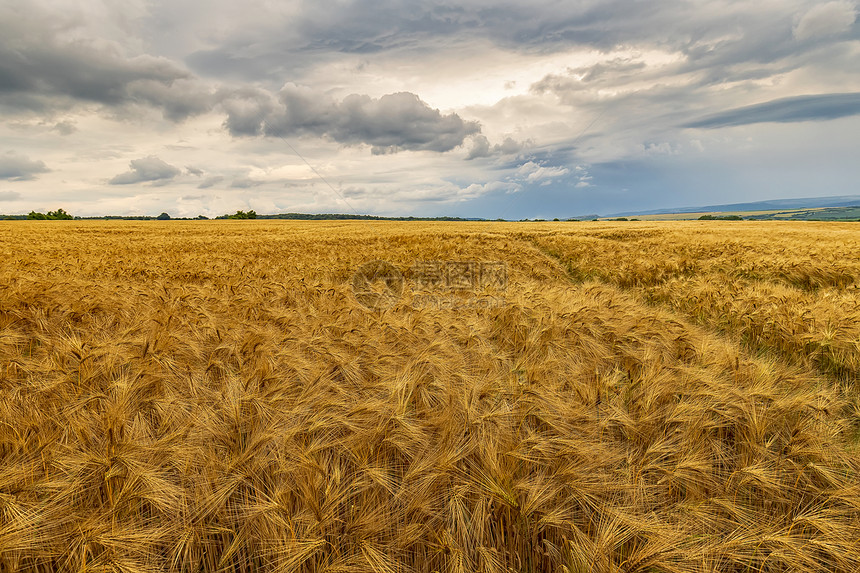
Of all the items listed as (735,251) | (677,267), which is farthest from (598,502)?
(735,251)

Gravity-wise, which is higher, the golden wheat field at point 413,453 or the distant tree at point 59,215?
the distant tree at point 59,215

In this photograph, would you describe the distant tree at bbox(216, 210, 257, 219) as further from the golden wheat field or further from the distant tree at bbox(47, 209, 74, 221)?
the golden wheat field

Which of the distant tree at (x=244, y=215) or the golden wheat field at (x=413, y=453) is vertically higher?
the distant tree at (x=244, y=215)

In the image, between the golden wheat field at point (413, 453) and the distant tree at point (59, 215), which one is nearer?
the golden wheat field at point (413, 453)

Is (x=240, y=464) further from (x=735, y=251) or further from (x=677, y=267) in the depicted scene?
(x=735, y=251)

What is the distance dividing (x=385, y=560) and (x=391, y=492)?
11.5 inches

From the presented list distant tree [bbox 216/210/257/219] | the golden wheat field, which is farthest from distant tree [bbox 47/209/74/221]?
the golden wheat field

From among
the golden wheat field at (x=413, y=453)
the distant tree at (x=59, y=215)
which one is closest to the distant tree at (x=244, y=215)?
the distant tree at (x=59, y=215)

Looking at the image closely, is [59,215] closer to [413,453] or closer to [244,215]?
[244,215]

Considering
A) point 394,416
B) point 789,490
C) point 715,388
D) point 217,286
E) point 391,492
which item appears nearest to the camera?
point 391,492

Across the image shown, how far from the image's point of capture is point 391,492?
1.70 meters

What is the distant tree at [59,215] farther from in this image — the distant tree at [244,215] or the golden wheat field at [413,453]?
the golden wheat field at [413,453]

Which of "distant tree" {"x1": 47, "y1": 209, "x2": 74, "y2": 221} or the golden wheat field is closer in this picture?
the golden wheat field

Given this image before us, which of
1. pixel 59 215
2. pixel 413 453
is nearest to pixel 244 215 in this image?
pixel 59 215
